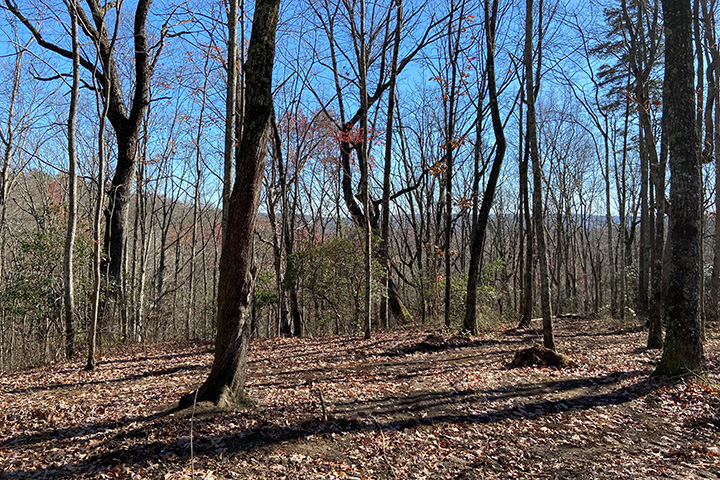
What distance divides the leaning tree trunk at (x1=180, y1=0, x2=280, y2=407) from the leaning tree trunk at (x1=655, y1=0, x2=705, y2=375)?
5.66 meters

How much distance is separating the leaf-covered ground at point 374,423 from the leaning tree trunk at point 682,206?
0.48 metres

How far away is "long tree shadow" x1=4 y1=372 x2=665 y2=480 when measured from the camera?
341 cm

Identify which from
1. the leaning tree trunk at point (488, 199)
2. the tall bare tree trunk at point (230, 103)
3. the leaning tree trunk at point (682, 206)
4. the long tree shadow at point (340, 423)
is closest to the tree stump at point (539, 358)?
the long tree shadow at point (340, 423)

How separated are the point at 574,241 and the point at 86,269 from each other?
2747 centimetres

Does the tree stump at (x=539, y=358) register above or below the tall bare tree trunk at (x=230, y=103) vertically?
below

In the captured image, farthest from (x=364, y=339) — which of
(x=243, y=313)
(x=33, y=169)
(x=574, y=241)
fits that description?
(x=574, y=241)

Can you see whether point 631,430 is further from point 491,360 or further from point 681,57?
point 681,57

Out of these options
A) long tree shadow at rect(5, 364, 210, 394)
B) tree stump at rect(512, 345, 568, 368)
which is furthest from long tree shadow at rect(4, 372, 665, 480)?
long tree shadow at rect(5, 364, 210, 394)

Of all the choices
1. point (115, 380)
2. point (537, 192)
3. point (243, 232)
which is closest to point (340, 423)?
point (243, 232)

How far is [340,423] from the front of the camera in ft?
14.1

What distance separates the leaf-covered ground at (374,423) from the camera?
345 cm

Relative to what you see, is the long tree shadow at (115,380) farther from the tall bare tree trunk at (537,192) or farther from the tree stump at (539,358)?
the tall bare tree trunk at (537,192)

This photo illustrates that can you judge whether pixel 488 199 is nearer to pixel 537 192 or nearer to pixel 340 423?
pixel 537 192

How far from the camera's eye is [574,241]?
2727 centimetres
